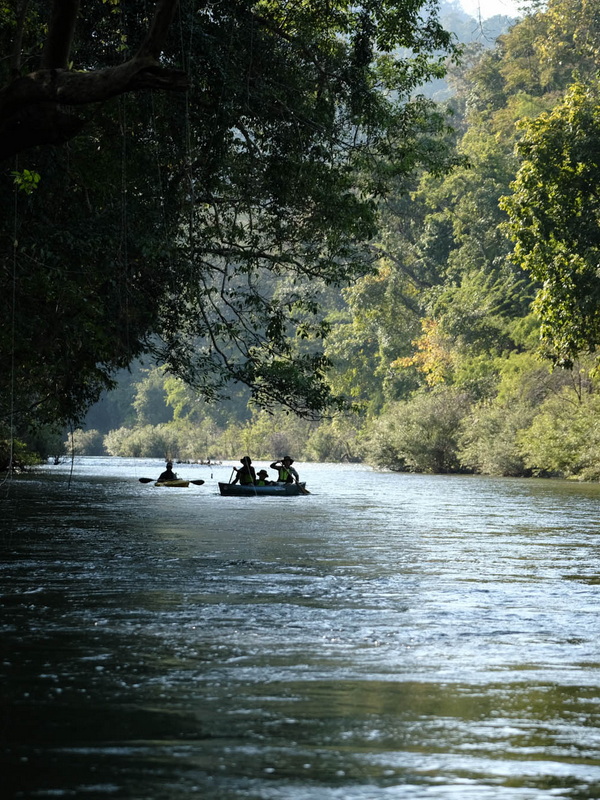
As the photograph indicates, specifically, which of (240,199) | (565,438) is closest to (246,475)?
(240,199)

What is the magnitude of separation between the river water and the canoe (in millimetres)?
15539

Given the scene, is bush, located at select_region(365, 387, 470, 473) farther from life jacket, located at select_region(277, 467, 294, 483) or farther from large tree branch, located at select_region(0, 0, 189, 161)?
large tree branch, located at select_region(0, 0, 189, 161)

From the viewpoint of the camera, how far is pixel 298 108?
64.6 ft

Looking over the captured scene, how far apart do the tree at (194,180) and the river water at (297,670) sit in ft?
12.9

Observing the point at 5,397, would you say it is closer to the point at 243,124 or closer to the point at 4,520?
the point at 4,520

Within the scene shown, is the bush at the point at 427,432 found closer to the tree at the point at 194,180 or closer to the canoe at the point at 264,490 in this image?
the canoe at the point at 264,490

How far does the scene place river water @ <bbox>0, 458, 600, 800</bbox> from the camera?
5.17 metres

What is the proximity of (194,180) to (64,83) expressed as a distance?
10.0m

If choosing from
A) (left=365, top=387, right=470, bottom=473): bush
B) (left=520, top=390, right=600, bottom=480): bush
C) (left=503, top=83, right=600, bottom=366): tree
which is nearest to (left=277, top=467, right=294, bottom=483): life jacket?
(left=503, top=83, right=600, bottom=366): tree

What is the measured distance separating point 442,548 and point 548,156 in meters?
19.8

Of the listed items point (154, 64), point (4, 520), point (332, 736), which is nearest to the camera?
point (332, 736)

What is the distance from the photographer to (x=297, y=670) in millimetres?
7594

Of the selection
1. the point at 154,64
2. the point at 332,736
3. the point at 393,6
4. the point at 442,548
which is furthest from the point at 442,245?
the point at 332,736

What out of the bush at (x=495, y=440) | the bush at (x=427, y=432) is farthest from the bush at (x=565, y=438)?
the bush at (x=427, y=432)
